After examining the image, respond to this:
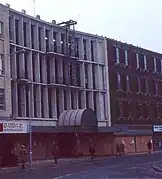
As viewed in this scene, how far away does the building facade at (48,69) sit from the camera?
160ft

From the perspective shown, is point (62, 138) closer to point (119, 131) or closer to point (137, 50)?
point (119, 131)

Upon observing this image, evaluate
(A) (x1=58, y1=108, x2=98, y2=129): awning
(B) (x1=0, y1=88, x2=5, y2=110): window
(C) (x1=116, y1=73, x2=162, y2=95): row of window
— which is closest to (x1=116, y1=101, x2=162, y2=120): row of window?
(C) (x1=116, y1=73, x2=162, y2=95): row of window

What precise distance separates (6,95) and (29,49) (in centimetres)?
706

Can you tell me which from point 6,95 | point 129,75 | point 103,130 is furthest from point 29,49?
point 129,75

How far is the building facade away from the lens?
48.8 m

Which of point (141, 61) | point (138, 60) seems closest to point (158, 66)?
point (141, 61)

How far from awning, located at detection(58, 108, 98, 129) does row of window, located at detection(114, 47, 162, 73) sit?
594 inches

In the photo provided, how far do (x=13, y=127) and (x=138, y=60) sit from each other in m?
33.2

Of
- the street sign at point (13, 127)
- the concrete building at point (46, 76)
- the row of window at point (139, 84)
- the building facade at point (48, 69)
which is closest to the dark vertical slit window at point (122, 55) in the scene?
the row of window at point (139, 84)

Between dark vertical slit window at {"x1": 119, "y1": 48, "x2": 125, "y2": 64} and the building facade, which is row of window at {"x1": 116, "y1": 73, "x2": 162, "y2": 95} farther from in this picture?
the building facade

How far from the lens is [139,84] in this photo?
72.1m

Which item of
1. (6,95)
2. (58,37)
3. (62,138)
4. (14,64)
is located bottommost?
(62,138)

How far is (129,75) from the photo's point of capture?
228ft

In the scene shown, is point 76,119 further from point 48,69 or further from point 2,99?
point 2,99
